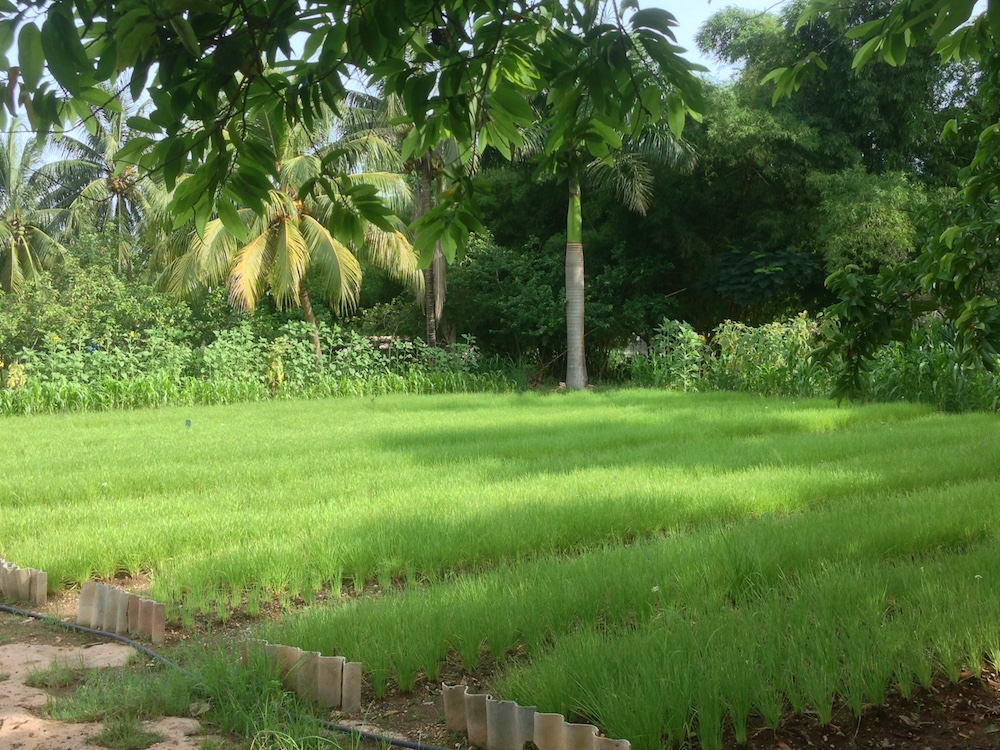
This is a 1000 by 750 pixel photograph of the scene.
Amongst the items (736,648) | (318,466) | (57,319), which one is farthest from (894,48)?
(57,319)

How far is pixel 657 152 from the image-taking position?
18.7 m

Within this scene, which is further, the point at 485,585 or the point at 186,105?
the point at 485,585

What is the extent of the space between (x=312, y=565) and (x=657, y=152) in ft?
51.6

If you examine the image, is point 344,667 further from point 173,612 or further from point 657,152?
point 657,152

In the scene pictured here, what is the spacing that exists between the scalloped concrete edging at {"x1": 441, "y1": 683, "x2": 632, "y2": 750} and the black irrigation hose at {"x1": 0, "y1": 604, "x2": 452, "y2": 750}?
0.11m

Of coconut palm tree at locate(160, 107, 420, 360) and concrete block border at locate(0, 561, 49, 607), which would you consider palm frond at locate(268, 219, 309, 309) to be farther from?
concrete block border at locate(0, 561, 49, 607)

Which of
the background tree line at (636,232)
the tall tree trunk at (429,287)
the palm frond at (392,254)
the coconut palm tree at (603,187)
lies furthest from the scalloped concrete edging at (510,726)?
the tall tree trunk at (429,287)

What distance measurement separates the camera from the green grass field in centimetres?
287

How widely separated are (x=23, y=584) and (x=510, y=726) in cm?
296

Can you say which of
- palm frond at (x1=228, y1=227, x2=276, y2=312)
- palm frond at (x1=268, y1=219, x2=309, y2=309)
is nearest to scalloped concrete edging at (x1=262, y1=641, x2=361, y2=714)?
palm frond at (x1=228, y1=227, x2=276, y2=312)

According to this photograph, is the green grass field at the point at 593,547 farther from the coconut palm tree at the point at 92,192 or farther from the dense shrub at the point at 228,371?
the coconut palm tree at the point at 92,192

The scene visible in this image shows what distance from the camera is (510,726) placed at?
2.50 meters

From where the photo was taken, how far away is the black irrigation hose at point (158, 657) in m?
2.63

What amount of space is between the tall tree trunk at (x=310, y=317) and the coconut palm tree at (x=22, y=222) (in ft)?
54.0
